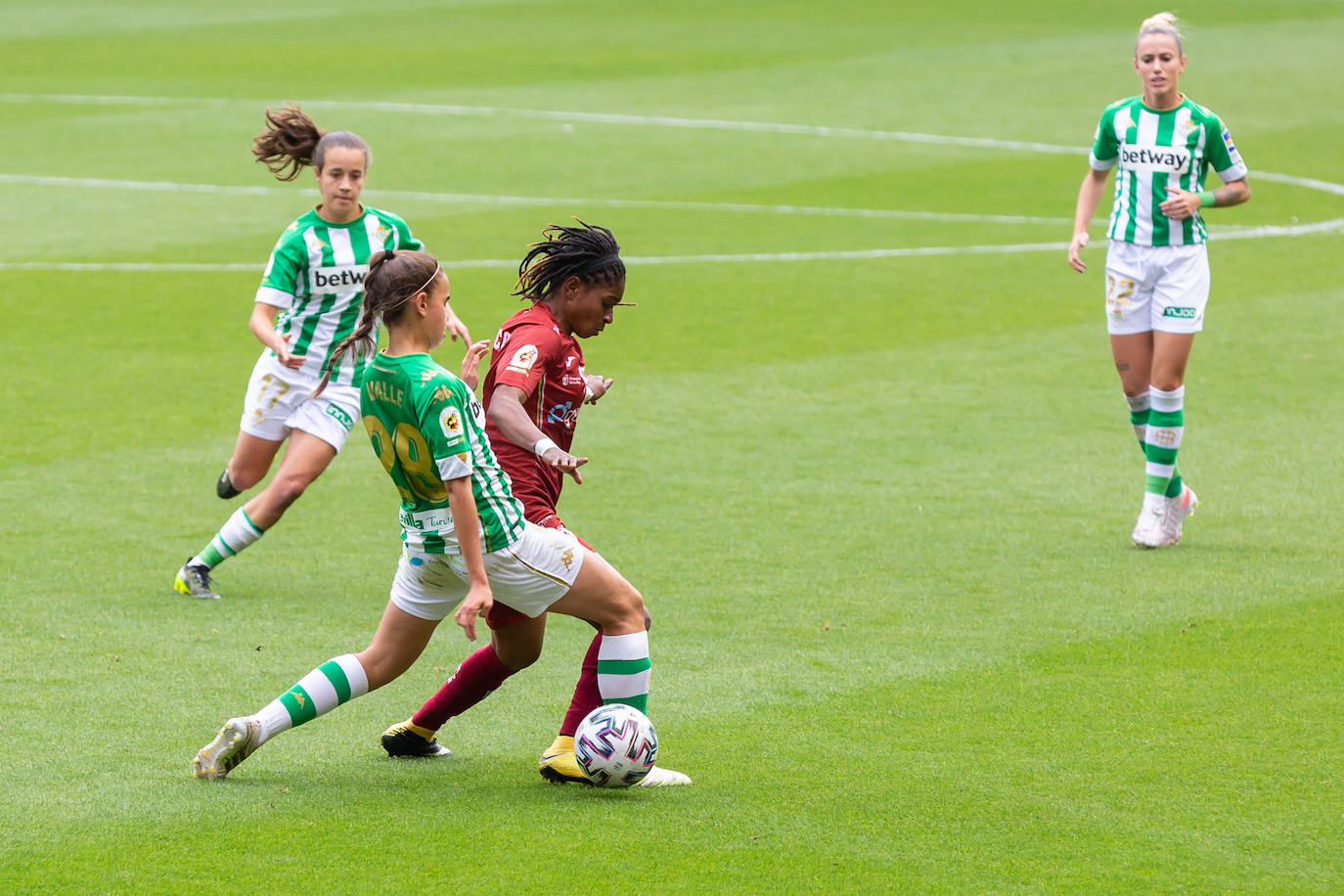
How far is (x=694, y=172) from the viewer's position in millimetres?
23688

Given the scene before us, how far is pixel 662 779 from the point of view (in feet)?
19.5

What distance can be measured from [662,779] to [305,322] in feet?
12.4

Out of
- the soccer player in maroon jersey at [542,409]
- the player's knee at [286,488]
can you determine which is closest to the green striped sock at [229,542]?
the player's knee at [286,488]

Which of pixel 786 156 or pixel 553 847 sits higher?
pixel 786 156

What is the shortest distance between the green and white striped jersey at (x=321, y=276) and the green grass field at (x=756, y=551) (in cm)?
117

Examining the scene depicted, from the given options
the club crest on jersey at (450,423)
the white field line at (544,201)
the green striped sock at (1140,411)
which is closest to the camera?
the club crest on jersey at (450,423)

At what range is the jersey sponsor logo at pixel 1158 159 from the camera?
9508 millimetres

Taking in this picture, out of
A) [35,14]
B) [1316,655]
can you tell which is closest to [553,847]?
[1316,655]

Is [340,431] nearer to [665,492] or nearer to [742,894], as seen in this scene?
[665,492]

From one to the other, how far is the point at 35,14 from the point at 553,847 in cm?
4413

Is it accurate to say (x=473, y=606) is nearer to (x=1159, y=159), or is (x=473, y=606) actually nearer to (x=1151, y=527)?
(x=1151, y=527)

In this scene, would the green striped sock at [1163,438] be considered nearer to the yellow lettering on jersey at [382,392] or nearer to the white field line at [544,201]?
the yellow lettering on jersey at [382,392]

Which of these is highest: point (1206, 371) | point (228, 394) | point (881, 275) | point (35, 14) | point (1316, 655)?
point (35, 14)

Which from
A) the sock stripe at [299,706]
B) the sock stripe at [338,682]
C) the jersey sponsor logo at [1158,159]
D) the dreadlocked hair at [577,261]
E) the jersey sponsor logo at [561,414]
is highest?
the jersey sponsor logo at [1158,159]
